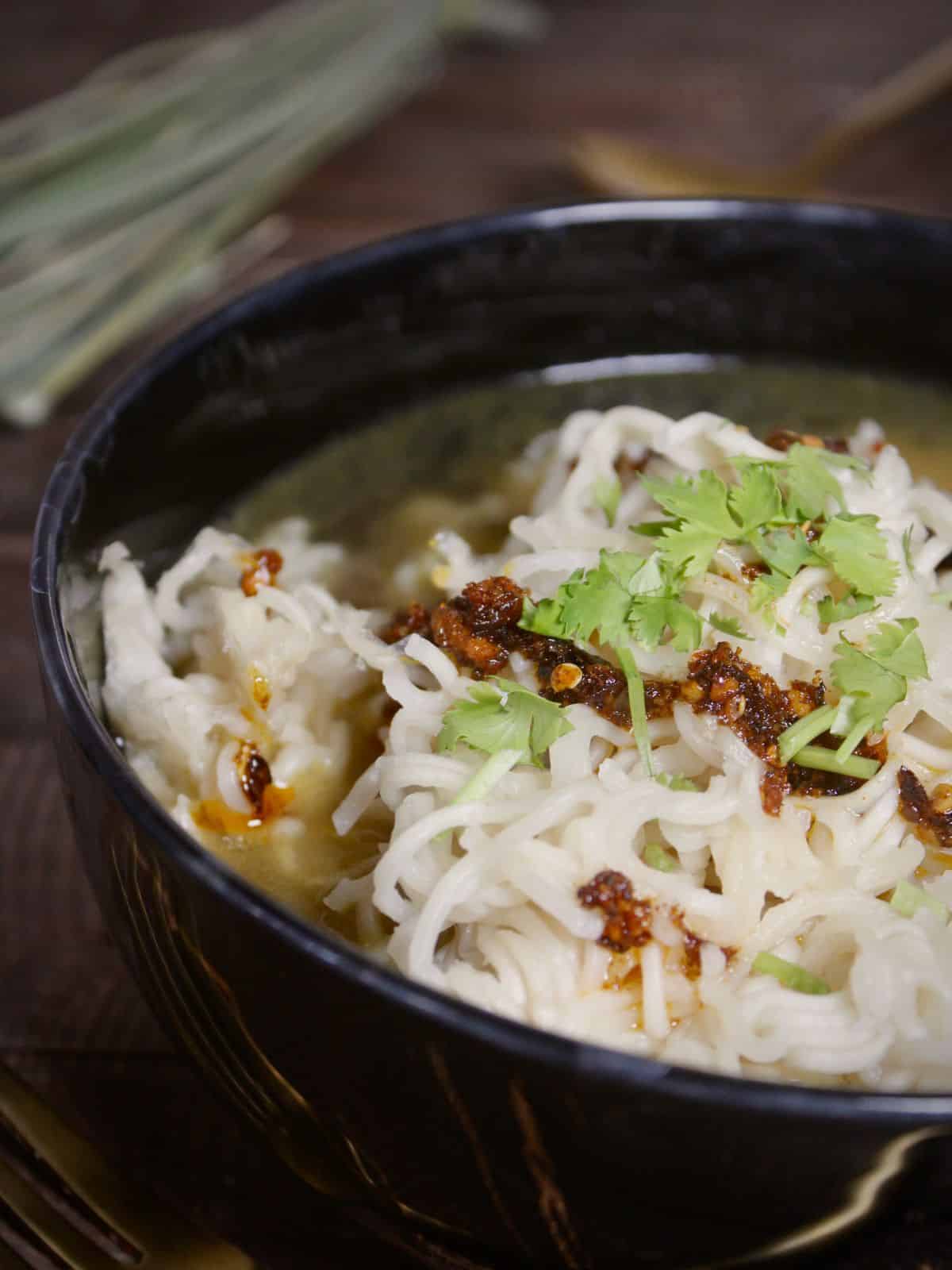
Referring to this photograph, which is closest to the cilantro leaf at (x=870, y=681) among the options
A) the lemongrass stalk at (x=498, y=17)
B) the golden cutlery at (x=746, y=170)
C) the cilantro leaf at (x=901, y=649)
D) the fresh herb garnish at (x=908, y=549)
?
the cilantro leaf at (x=901, y=649)

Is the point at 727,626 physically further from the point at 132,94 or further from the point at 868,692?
the point at 132,94

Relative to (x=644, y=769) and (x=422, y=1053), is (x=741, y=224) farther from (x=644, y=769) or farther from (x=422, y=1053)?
(x=422, y=1053)

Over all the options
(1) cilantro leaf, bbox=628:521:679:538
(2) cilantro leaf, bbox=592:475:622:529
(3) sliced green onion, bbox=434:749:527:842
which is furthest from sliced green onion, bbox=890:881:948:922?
(2) cilantro leaf, bbox=592:475:622:529

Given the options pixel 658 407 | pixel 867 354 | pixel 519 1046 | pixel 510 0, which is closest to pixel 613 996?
pixel 519 1046

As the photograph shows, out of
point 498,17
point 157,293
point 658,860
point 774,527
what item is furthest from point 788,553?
point 498,17

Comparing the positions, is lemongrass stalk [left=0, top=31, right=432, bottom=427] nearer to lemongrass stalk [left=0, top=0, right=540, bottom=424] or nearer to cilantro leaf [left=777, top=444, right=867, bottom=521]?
lemongrass stalk [left=0, top=0, right=540, bottom=424]

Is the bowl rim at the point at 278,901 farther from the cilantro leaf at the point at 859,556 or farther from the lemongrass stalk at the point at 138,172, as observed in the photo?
the lemongrass stalk at the point at 138,172
